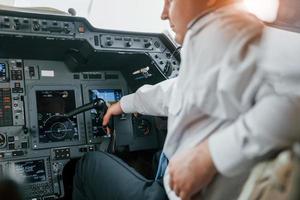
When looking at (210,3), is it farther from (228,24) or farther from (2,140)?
(2,140)

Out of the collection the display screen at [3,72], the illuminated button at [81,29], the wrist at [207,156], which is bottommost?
the display screen at [3,72]

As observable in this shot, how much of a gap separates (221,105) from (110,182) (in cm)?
63

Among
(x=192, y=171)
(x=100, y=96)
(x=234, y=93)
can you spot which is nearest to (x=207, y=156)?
(x=192, y=171)

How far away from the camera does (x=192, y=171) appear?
0.86 m

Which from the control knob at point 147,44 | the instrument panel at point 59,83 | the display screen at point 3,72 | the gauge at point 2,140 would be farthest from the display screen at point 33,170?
the control knob at point 147,44

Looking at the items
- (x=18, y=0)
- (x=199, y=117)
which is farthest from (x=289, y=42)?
(x=18, y=0)

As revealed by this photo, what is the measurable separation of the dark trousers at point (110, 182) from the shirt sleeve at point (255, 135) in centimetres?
44

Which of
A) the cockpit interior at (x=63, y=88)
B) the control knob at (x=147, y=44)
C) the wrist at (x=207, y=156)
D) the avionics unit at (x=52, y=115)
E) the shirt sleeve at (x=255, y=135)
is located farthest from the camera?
the control knob at (x=147, y=44)

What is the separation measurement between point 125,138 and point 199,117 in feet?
4.90

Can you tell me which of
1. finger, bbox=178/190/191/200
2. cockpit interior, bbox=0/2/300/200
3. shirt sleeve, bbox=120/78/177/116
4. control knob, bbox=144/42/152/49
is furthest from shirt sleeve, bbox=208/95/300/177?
control knob, bbox=144/42/152/49

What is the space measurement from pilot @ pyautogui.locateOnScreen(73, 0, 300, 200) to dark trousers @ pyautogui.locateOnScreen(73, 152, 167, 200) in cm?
24

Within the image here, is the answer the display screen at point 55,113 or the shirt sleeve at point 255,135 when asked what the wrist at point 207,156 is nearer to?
the shirt sleeve at point 255,135

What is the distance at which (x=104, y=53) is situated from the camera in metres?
2.21

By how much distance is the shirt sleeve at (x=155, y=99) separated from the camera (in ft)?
4.71
